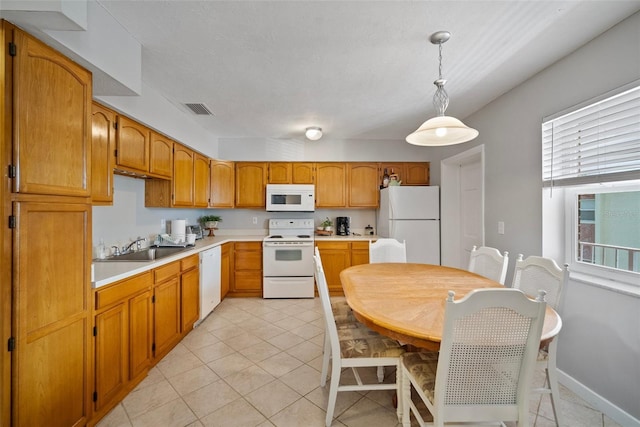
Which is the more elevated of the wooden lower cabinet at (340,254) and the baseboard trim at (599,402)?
the wooden lower cabinet at (340,254)

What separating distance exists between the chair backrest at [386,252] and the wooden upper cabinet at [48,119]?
7.61ft

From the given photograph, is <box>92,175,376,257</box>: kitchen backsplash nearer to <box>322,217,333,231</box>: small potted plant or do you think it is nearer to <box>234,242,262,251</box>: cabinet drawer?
<box>322,217,333,231</box>: small potted plant

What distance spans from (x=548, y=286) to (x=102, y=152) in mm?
3126

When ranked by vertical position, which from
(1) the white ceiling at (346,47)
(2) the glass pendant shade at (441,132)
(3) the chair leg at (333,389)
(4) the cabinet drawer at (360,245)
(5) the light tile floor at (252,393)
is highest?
(1) the white ceiling at (346,47)

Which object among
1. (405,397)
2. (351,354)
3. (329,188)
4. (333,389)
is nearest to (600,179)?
(405,397)

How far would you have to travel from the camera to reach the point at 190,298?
266 cm

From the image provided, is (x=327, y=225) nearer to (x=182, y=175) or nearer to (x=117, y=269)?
(x=182, y=175)

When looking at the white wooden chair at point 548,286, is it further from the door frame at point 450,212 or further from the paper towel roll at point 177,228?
the paper towel roll at point 177,228

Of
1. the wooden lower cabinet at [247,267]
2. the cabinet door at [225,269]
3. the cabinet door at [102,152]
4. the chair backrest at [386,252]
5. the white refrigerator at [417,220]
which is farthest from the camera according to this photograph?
the wooden lower cabinet at [247,267]

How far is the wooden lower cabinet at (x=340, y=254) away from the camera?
3.81 metres

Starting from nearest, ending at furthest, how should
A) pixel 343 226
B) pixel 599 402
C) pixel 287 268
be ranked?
pixel 599 402, pixel 287 268, pixel 343 226

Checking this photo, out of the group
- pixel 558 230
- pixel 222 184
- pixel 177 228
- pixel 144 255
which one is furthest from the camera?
pixel 222 184

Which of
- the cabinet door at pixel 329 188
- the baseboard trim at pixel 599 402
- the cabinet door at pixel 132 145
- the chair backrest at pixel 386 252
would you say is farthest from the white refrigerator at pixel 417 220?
the cabinet door at pixel 132 145

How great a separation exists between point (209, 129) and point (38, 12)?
258 centimetres
